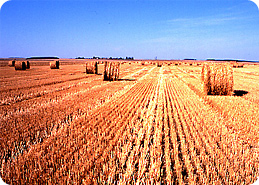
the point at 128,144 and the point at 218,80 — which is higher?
the point at 218,80

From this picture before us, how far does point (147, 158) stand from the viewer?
4219 millimetres

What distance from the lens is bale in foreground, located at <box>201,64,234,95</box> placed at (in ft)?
36.1

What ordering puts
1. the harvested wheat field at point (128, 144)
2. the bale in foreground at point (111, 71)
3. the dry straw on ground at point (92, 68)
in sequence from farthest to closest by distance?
1. the dry straw on ground at point (92, 68)
2. the bale in foreground at point (111, 71)
3. the harvested wheat field at point (128, 144)

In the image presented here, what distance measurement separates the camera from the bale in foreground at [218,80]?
10992 millimetres

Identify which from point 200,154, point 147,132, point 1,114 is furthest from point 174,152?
point 1,114

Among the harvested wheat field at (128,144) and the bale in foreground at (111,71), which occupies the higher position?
the bale in foreground at (111,71)

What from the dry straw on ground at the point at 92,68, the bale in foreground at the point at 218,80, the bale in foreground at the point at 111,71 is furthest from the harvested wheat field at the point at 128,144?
the dry straw on ground at the point at 92,68

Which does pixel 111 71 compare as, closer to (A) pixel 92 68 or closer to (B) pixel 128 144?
(A) pixel 92 68

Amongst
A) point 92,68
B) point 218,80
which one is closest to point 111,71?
point 92,68

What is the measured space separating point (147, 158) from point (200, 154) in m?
1.00

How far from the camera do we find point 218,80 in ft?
36.5

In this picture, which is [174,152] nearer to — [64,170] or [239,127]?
[64,170]

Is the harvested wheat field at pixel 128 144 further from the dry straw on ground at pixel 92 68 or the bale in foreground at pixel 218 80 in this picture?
the dry straw on ground at pixel 92 68

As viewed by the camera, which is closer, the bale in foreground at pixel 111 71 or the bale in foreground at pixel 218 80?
the bale in foreground at pixel 218 80
